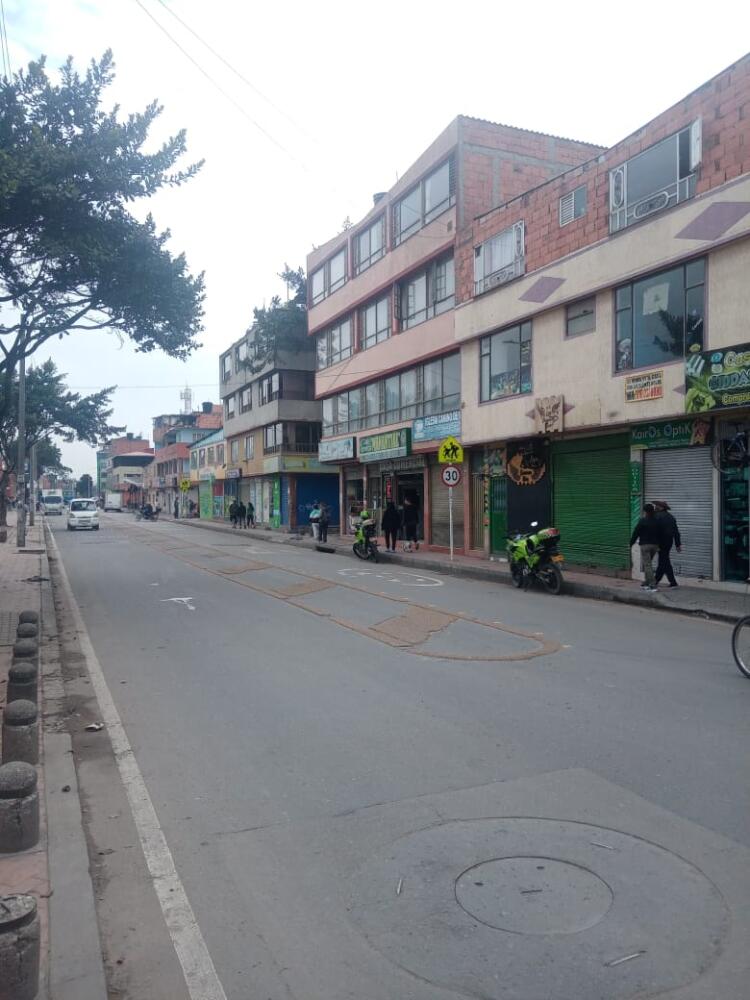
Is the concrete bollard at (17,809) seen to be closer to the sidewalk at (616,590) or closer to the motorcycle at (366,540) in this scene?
the sidewalk at (616,590)

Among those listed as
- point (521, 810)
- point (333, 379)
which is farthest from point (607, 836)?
point (333, 379)

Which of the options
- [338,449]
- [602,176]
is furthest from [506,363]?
[338,449]

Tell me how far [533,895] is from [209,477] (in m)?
61.7

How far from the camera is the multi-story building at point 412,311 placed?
24703 mm

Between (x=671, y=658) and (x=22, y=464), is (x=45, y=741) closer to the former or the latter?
(x=671, y=658)

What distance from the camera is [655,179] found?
1625 cm

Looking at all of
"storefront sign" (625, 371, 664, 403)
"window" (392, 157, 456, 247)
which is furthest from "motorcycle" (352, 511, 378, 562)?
"window" (392, 157, 456, 247)

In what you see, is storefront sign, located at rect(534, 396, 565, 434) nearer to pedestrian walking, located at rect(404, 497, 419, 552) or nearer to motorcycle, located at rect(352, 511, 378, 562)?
motorcycle, located at rect(352, 511, 378, 562)

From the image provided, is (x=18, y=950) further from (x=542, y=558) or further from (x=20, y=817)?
(x=542, y=558)

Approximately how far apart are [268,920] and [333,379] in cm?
3296

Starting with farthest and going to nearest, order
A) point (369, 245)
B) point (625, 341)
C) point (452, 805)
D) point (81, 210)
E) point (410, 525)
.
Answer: point (369, 245) → point (410, 525) → point (625, 341) → point (81, 210) → point (452, 805)

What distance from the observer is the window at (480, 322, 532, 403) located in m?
20.9

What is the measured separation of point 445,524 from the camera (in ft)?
87.0

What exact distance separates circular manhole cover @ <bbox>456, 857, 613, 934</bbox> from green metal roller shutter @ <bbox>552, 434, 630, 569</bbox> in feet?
47.5
